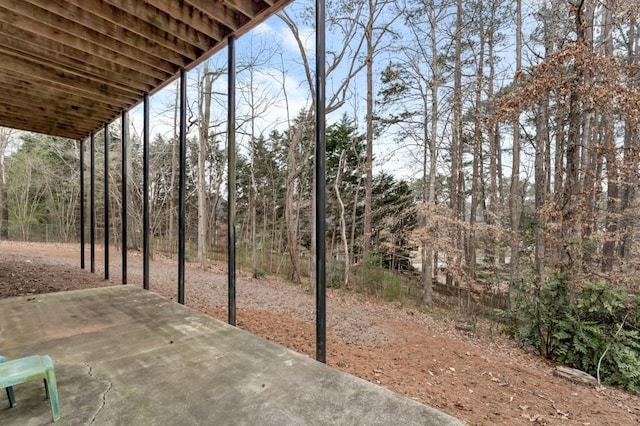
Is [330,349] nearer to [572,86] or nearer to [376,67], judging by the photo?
[572,86]

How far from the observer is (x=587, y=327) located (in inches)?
163

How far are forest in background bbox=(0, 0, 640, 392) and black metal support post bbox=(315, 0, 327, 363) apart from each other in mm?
3988

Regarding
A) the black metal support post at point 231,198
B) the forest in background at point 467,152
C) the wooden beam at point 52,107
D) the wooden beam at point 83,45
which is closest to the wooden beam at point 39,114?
the wooden beam at point 52,107

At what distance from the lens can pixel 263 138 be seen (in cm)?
1212

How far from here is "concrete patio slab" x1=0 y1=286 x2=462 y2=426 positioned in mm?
1475

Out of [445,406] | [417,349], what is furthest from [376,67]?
[445,406]

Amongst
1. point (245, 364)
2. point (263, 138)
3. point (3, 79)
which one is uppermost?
point (263, 138)

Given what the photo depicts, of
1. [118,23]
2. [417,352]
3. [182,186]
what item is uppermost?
[118,23]

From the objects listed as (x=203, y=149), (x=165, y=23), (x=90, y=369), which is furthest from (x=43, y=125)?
(x=90, y=369)

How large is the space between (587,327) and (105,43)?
6694mm

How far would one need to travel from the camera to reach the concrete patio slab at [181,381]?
147 cm

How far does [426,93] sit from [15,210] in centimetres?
1907

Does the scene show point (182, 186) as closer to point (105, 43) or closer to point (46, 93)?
point (105, 43)

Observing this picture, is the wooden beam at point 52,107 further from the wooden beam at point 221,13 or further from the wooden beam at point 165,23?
the wooden beam at point 221,13
